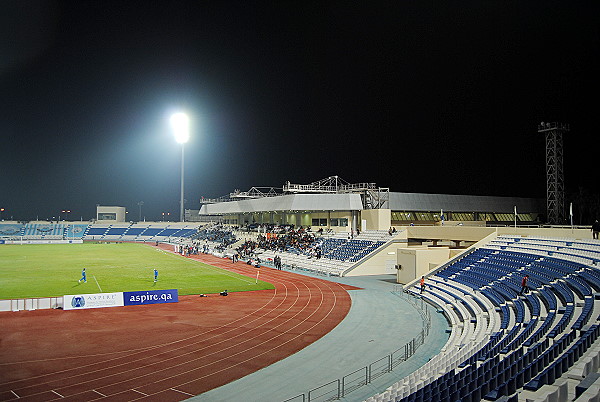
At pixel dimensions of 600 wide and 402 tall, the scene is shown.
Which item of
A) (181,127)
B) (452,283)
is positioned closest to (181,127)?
(181,127)

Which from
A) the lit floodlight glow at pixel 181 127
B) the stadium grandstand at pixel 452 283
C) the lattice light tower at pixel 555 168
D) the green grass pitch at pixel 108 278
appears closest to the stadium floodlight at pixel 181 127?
the lit floodlight glow at pixel 181 127

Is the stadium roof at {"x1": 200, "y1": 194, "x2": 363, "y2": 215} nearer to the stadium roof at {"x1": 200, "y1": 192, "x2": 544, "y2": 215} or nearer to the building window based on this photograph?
the stadium roof at {"x1": 200, "y1": 192, "x2": 544, "y2": 215}

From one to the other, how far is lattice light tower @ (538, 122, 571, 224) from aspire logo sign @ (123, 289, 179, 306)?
45.5 metres

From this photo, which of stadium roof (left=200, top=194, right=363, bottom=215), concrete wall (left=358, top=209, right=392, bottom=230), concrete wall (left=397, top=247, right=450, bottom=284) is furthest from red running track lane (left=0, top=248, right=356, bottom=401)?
stadium roof (left=200, top=194, right=363, bottom=215)

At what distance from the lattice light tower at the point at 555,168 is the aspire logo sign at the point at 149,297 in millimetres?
45510

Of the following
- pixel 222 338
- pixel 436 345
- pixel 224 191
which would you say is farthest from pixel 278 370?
pixel 224 191

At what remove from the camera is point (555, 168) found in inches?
2131

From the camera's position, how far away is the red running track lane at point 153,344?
49.5 ft

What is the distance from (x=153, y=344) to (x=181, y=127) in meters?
93.7

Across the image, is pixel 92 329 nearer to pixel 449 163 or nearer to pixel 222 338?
pixel 222 338

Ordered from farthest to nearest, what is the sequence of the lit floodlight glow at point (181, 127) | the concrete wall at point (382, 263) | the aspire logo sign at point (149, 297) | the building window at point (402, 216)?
1. the lit floodlight glow at point (181, 127)
2. the building window at point (402, 216)
3. the concrete wall at point (382, 263)
4. the aspire logo sign at point (149, 297)

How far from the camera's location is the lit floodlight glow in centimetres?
10769

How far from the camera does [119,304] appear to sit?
29.3 meters

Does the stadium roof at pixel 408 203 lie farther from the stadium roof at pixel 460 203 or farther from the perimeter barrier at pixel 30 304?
the perimeter barrier at pixel 30 304
